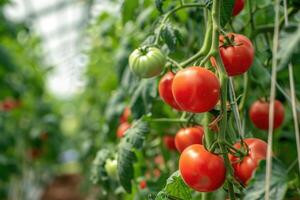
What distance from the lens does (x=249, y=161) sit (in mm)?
871

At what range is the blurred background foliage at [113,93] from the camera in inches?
53.8

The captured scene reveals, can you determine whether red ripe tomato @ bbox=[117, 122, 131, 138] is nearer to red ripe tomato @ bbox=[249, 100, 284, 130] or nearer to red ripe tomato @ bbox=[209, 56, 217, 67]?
red ripe tomato @ bbox=[249, 100, 284, 130]

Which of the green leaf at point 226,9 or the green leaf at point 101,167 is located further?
the green leaf at point 101,167

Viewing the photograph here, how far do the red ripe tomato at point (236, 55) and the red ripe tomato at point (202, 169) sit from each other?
0.54 feet

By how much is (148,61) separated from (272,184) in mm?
388

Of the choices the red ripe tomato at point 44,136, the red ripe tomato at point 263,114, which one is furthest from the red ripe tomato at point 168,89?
the red ripe tomato at point 44,136

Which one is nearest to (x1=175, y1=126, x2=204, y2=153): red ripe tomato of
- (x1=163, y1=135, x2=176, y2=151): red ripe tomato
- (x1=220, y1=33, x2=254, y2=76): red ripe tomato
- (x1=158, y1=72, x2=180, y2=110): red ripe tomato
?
(x1=158, y1=72, x2=180, y2=110): red ripe tomato

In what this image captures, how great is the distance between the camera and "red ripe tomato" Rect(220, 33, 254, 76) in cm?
94

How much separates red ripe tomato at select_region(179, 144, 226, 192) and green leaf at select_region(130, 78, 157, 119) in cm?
48

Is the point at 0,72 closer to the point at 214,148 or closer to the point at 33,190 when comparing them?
the point at 33,190

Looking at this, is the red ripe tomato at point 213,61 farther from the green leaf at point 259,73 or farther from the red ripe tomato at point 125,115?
the red ripe tomato at point 125,115

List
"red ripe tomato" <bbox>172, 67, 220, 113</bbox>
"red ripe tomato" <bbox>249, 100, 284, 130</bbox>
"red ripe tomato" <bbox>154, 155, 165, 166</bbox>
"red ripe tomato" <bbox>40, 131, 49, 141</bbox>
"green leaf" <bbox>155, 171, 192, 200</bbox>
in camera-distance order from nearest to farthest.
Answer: "red ripe tomato" <bbox>172, 67, 220, 113</bbox> < "green leaf" <bbox>155, 171, 192, 200</bbox> < "red ripe tomato" <bbox>249, 100, 284, 130</bbox> < "red ripe tomato" <bbox>154, 155, 165, 166</bbox> < "red ripe tomato" <bbox>40, 131, 49, 141</bbox>

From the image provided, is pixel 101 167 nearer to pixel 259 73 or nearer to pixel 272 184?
pixel 259 73

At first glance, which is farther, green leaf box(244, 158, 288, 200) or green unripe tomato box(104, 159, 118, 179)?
green unripe tomato box(104, 159, 118, 179)
